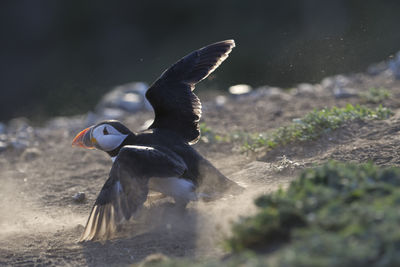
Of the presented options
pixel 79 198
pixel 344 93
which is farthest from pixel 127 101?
pixel 79 198

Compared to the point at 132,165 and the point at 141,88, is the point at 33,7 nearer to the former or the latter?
the point at 141,88

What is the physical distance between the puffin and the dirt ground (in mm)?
203

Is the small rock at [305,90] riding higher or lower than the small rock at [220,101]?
lower

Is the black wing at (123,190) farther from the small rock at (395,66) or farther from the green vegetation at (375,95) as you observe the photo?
the small rock at (395,66)

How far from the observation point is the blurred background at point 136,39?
12.7m

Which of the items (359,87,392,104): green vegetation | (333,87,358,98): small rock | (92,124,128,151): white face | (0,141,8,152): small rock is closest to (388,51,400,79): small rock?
(333,87,358,98): small rock

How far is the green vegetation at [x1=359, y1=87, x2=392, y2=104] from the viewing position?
7824 mm

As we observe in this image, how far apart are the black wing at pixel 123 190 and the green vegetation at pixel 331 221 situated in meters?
1.56

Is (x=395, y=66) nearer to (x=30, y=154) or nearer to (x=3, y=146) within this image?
(x=30, y=154)

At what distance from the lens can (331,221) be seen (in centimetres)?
306

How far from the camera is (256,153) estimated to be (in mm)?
6648

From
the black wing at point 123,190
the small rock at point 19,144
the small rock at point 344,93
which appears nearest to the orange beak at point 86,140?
the black wing at point 123,190

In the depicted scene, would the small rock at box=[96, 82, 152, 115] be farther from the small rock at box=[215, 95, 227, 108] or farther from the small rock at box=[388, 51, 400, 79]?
the small rock at box=[388, 51, 400, 79]

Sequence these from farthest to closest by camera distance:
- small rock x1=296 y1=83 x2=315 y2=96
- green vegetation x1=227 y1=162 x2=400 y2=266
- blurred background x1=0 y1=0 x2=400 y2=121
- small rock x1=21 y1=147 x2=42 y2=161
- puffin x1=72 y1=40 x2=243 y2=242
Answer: blurred background x1=0 y1=0 x2=400 y2=121, small rock x1=296 y1=83 x2=315 y2=96, small rock x1=21 y1=147 x2=42 y2=161, puffin x1=72 y1=40 x2=243 y2=242, green vegetation x1=227 y1=162 x2=400 y2=266
